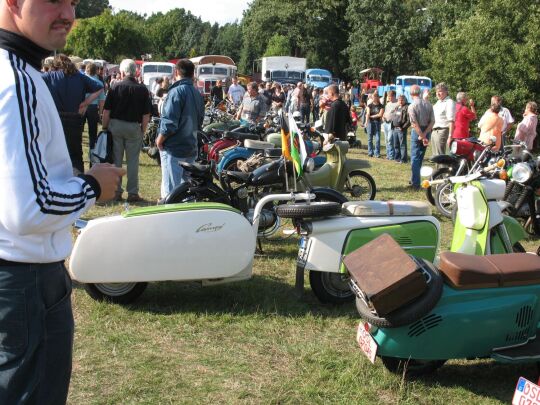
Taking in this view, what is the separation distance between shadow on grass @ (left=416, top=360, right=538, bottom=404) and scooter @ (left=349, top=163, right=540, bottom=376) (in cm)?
16

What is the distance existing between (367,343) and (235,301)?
1617 millimetres

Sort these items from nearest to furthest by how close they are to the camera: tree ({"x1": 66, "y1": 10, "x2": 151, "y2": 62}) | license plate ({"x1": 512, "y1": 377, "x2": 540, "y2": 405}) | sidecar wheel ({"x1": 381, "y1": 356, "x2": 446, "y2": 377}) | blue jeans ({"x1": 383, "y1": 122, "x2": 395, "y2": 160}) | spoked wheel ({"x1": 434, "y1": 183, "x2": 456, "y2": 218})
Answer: license plate ({"x1": 512, "y1": 377, "x2": 540, "y2": 405}), sidecar wheel ({"x1": 381, "y1": 356, "x2": 446, "y2": 377}), spoked wheel ({"x1": 434, "y1": 183, "x2": 456, "y2": 218}), blue jeans ({"x1": 383, "y1": 122, "x2": 395, "y2": 160}), tree ({"x1": 66, "y1": 10, "x2": 151, "y2": 62})

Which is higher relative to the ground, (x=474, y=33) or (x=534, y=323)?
(x=474, y=33)

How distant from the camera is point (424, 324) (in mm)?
3164

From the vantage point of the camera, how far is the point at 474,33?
17.7 m

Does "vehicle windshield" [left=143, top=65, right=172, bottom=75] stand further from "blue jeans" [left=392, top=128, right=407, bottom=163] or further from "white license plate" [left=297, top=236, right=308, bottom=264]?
"white license plate" [left=297, top=236, right=308, bottom=264]

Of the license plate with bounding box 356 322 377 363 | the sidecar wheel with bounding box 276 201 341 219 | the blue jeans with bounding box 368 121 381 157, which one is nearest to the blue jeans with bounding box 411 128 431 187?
the blue jeans with bounding box 368 121 381 157

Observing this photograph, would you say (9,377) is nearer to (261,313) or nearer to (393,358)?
(393,358)

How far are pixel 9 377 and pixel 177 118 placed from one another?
199 inches

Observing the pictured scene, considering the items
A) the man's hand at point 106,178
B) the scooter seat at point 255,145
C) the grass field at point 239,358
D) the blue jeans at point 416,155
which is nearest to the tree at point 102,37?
the blue jeans at point 416,155

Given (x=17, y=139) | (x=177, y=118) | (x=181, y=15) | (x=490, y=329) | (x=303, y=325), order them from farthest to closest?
(x=181, y=15) < (x=177, y=118) < (x=303, y=325) < (x=490, y=329) < (x=17, y=139)

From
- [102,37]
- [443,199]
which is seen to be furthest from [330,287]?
[102,37]

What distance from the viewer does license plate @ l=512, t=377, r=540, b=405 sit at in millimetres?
2592

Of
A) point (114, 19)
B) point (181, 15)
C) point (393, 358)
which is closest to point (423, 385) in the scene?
point (393, 358)
